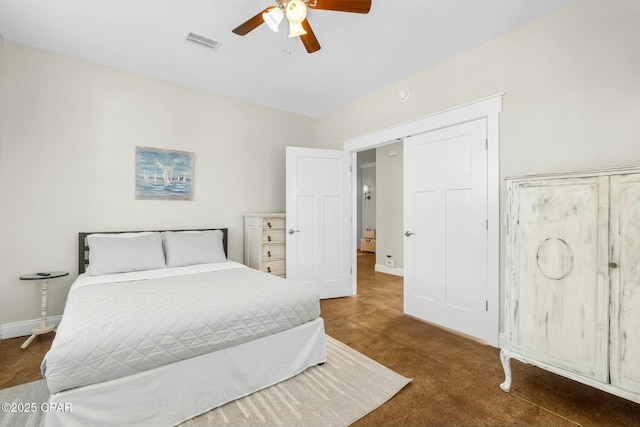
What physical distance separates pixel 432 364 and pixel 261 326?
140 cm

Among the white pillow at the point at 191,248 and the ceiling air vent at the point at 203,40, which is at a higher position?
the ceiling air vent at the point at 203,40

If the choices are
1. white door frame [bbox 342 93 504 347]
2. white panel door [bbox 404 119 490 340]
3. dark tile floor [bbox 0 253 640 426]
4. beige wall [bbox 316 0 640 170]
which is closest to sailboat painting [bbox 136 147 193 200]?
dark tile floor [bbox 0 253 640 426]

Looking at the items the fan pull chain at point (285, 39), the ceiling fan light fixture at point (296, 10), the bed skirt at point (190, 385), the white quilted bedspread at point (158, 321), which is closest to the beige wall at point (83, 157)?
the white quilted bedspread at point (158, 321)

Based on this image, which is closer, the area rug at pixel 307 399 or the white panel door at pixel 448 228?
the area rug at pixel 307 399

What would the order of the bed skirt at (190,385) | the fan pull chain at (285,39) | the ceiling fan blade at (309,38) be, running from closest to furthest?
the bed skirt at (190,385) → the ceiling fan blade at (309,38) → the fan pull chain at (285,39)

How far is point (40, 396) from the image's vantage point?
187 centimetres

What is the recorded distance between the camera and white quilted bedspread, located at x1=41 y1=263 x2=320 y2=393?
142 centimetres

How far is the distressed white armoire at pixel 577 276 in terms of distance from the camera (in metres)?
1.59

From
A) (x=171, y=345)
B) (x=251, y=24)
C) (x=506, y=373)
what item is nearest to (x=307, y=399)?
(x=171, y=345)

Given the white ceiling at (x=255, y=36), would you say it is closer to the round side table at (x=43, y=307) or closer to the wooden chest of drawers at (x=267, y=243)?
the wooden chest of drawers at (x=267, y=243)

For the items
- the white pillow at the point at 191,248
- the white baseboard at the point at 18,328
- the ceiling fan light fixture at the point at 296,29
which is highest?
the ceiling fan light fixture at the point at 296,29

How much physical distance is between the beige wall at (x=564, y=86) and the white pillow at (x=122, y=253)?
11.0 ft

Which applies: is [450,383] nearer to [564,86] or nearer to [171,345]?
[171,345]

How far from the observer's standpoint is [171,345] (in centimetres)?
163
